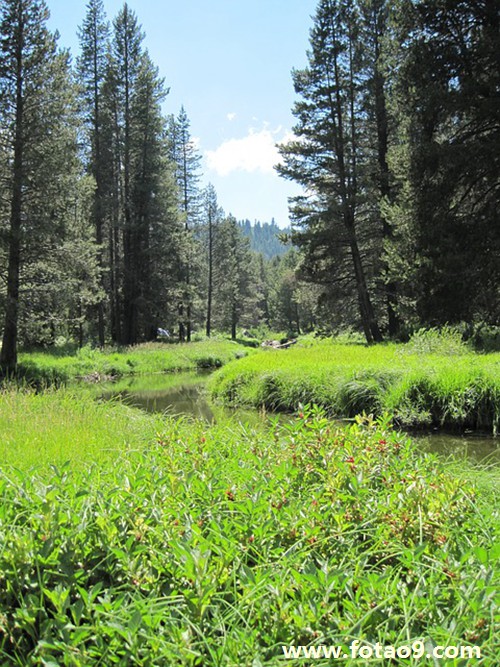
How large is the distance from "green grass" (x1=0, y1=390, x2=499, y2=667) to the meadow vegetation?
4.30 metres

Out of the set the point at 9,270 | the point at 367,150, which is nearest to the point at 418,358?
the point at 9,270

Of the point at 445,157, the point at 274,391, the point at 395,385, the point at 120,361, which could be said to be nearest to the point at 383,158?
the point at 445,157

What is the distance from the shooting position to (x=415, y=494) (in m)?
2.16

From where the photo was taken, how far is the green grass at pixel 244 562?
4.59 ft

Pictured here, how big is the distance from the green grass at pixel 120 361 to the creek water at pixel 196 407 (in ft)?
4.57

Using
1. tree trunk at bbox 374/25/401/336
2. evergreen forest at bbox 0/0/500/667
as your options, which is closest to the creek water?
evergreen forest at bbox 0/0/500/667

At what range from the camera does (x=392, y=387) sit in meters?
8.08

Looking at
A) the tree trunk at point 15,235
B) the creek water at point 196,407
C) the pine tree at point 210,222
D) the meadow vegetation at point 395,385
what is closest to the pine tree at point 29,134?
the tree trunk at point 15,235

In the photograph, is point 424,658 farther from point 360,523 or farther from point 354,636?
point 360,523

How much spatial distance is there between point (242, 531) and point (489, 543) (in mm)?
1108

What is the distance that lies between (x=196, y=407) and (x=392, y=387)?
4.55 meters

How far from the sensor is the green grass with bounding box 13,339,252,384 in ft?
51.0

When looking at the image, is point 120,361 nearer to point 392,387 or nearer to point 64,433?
point 392,387

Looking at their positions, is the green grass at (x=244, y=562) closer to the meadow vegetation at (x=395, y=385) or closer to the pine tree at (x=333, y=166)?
the meadow vegetation at (x=395, y=385)
